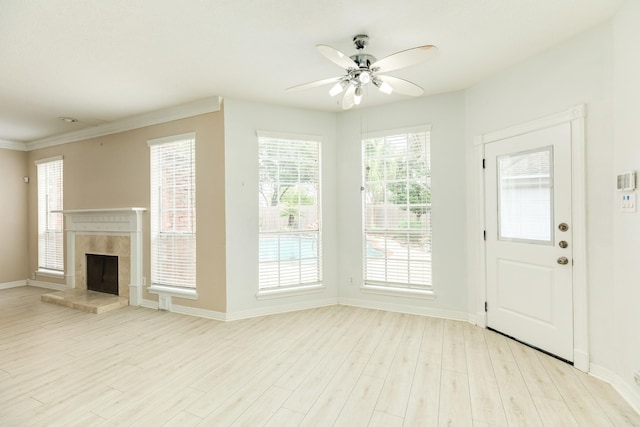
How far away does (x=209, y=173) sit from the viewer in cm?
423

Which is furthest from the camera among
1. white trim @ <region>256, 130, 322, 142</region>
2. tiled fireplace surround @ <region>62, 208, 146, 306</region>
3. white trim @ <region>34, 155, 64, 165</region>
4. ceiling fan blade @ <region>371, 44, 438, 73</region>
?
white trim @ <region>34, 155, 64, 165</region>

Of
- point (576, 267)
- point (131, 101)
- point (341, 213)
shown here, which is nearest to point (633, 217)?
point (576, 267)

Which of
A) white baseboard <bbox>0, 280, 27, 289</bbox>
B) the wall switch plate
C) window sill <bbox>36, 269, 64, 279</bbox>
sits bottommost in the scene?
white baseboard <bbox>0, 280, 27, 289</bbox>

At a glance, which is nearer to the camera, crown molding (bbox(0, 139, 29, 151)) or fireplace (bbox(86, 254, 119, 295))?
fireplace (bbox(86, 254, 119, 295))

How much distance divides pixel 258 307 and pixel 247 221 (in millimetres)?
1130

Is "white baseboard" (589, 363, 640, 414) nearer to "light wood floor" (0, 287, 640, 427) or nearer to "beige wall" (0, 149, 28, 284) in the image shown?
"light wood floor" (0, 287, 640, 427)

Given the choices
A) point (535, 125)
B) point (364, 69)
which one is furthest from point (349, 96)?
point (535, 125)

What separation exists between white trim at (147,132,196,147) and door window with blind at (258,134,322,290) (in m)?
0.92

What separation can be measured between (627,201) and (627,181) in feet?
0.45

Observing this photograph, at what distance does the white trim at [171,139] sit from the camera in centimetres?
436

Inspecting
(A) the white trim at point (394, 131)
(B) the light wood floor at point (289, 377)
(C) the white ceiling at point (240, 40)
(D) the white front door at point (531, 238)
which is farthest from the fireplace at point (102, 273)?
(D) the white front door at point (531, 238)

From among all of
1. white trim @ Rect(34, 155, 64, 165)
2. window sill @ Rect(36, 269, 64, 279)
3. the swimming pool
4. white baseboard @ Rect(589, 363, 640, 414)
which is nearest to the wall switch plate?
white baseboard @ Rect(589, 363, 640, 414)

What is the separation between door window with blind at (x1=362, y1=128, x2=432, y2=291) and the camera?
417 cm

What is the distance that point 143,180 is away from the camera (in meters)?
4.81
